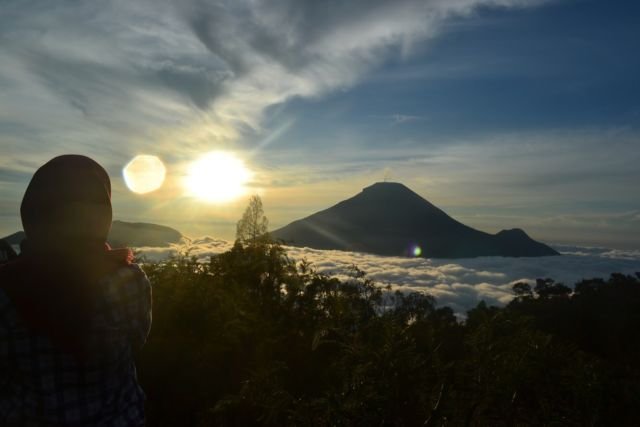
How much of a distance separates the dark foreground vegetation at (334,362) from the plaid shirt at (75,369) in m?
1.30

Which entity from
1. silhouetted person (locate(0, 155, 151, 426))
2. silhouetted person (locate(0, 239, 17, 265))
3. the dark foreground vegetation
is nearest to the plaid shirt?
silhouetted person (locate(0, 155, 151, 426))

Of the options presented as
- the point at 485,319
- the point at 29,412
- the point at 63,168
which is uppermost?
the point at 63,168

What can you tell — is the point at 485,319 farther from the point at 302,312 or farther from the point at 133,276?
the point at 302,312

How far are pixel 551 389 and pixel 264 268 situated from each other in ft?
19.8

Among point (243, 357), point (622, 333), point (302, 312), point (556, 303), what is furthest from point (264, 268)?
point (556, 303)

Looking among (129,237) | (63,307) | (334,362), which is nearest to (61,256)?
(63,307)

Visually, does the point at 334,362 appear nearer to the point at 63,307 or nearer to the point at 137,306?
the point at 137,306

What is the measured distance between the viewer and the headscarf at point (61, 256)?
2018 mm

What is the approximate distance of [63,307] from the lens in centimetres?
205

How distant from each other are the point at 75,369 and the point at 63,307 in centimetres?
33

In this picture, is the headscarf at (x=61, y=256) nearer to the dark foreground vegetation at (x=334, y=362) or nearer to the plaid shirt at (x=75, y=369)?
the plaid shirt at (x=75, y=369)

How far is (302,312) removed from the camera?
8438 mm

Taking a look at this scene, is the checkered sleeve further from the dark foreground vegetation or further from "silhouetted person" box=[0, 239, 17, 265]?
the dark foreground vegetation

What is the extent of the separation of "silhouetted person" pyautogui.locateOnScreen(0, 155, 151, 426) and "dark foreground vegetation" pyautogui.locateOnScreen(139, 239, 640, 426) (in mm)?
1427
